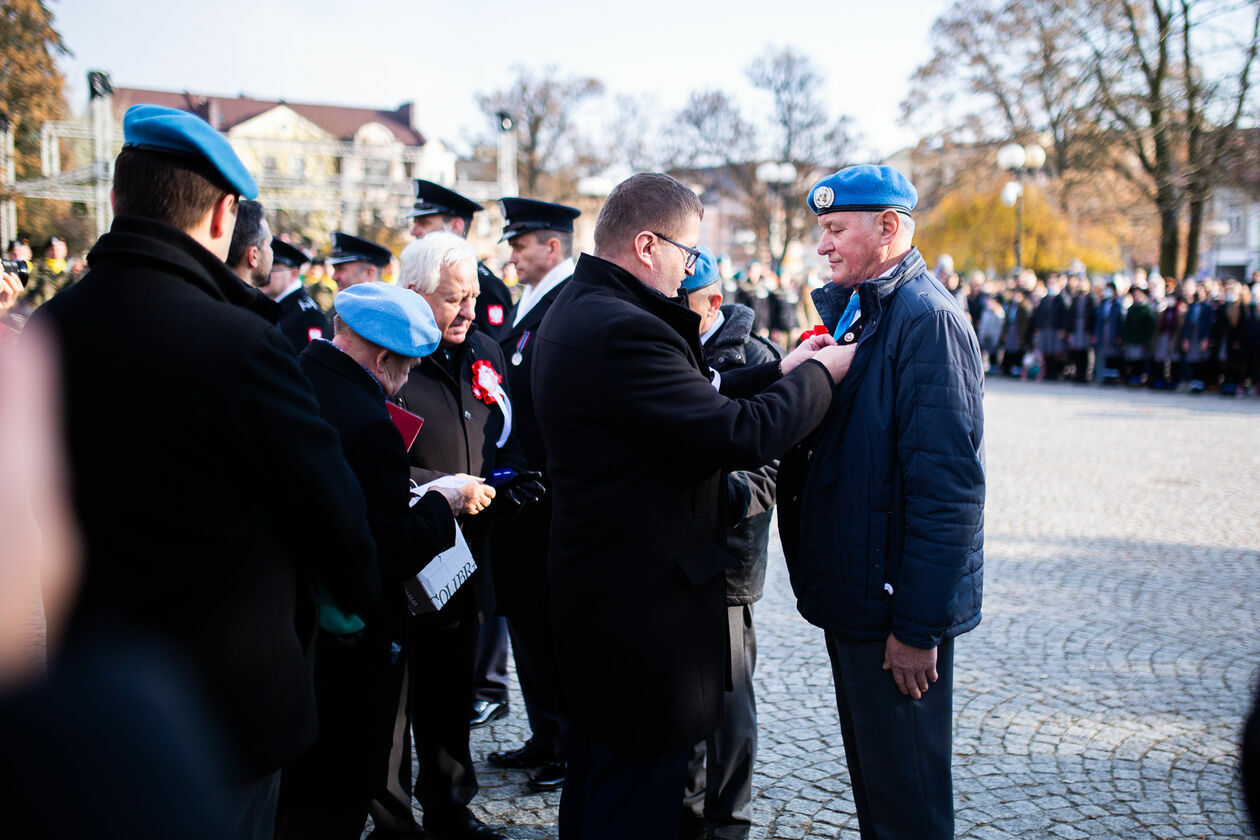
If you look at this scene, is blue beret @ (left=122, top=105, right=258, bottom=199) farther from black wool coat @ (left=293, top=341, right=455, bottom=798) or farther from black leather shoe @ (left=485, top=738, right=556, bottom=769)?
black leather shoe @ (left=485, top=738, right=556, bottom=769)

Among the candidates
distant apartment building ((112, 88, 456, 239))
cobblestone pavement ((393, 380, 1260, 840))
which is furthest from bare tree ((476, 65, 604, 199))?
cobblestone pavement ((393, 380, 1260, 840))

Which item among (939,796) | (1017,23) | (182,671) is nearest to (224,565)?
(182,671)

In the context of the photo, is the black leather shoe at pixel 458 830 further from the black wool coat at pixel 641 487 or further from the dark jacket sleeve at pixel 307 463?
the dark jacket sleeve at pixel 307 463

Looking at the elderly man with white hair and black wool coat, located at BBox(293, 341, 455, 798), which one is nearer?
black wool coat, located at BBox(293, 341, 455, 798)

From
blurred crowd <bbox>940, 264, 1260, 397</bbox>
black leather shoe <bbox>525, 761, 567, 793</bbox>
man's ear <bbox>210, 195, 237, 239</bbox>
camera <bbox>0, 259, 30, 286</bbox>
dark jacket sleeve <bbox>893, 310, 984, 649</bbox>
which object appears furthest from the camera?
blurred crowd <bbox>940, 264, 1260, 397</bbox>

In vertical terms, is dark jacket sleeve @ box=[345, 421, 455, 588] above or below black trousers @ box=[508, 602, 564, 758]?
above

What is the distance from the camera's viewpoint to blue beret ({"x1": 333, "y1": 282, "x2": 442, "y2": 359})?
276 centimetres

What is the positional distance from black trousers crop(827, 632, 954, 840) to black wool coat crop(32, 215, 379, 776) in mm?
1526

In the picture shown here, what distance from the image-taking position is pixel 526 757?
13.6 feet

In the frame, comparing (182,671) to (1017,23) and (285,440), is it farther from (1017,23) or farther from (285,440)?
(1017,23)

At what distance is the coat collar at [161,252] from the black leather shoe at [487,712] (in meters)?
3.18

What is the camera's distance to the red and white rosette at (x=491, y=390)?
3.79 m

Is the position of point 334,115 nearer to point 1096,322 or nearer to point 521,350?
point 1096,322

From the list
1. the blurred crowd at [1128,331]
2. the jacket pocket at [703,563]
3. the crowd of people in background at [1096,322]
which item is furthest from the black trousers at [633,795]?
the blurred crowd at [1128,331]
